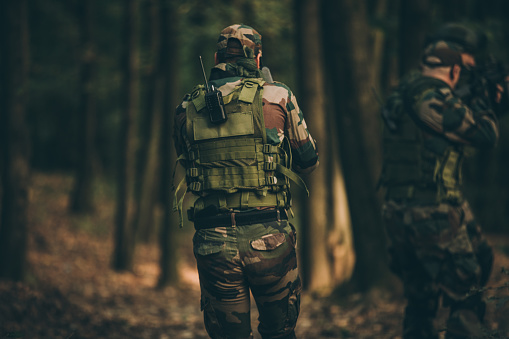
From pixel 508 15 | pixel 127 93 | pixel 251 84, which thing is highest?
pixel 508 15

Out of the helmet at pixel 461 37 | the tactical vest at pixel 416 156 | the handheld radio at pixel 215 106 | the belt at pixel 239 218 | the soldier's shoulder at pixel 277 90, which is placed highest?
the helmet at pixel 461 37

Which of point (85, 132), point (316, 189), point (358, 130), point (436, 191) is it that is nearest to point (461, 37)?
point (436, 191)

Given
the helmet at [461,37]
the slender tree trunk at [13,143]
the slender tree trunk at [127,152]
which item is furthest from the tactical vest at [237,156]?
the slender tree trunk at [127,152]

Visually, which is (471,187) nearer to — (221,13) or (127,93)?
(221,13)

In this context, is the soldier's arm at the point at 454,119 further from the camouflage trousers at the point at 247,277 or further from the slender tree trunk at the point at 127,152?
the slender tree trunk at the point at 127,152

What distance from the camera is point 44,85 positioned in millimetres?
16844

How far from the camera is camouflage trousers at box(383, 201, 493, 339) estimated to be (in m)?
4.45

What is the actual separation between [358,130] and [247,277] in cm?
400

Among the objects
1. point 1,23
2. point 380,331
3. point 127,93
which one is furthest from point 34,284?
point 127,93

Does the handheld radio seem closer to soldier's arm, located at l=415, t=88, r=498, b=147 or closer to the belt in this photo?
the belt

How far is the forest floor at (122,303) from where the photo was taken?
19.7ft

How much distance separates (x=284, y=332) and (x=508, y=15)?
434 inches

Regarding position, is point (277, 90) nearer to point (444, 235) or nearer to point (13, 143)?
point (444, 235)

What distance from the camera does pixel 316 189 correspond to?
360 inches
